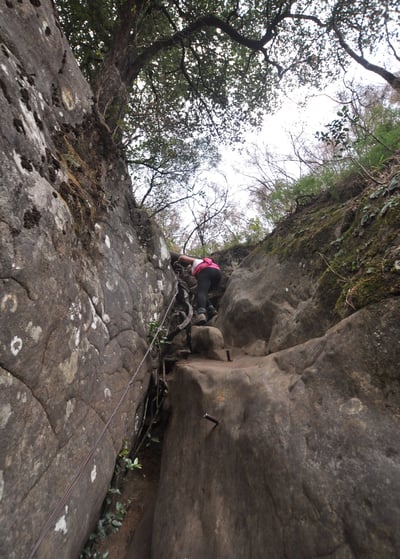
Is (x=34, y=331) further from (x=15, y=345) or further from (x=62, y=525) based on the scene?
(x=62, y=525)

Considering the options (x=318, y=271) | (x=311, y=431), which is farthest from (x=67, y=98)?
(x=311, y=431)

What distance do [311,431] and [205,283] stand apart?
15.1 ft

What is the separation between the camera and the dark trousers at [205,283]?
20.9ft

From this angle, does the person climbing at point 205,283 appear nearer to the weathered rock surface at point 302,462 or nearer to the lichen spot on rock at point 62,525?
the weathered rock surface at point 302,462

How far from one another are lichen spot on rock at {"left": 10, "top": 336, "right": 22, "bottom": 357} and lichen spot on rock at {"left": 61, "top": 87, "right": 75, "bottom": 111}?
117 inches

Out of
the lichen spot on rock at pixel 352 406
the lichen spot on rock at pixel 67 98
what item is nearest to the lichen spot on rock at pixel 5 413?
the lichen spot on rock at pixel 352 406

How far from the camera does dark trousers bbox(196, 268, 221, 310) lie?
20.9 ft

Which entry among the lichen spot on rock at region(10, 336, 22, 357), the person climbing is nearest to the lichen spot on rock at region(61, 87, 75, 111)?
the lichen spot on rock at region(10, 336, 22, 357)

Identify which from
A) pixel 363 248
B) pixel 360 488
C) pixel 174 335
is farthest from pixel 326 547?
pixel 174 335

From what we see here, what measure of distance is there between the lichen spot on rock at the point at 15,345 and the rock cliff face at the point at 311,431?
204 centimetres

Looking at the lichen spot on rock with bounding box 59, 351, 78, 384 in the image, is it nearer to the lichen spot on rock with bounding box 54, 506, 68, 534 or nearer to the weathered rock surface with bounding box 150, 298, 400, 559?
the lichen spot on rock with bounding box 54, 506, 68, 534

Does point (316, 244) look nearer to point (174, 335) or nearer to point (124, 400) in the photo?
point (174, 335)

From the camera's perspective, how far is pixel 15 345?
1.79 m

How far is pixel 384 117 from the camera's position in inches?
184
